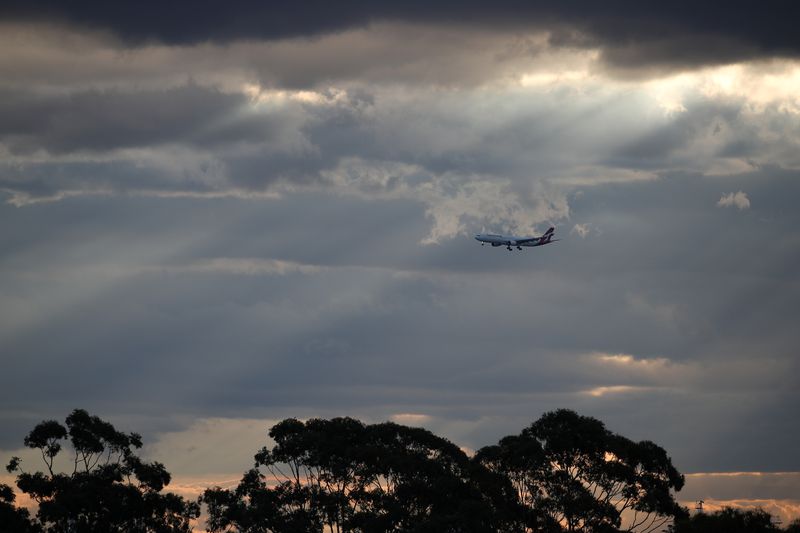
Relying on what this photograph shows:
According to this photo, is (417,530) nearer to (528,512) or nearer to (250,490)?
(528,512)

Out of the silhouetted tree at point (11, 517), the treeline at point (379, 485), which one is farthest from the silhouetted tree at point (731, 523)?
the silhouetted tree at point (11, 517)

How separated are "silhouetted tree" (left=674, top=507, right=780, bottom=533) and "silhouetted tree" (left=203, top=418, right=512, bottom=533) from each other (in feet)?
67.0

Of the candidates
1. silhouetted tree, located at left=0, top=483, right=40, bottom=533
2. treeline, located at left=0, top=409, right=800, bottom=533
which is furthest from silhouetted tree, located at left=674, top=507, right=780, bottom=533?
silhouetted tree, located at left=0, top=483, right=40, bottom=533

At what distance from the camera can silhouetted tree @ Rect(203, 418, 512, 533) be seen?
151m

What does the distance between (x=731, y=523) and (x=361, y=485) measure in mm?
42458

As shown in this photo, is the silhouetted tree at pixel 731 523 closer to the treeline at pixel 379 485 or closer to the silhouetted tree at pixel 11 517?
the treeline at pixel 379 485

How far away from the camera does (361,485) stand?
16138 cm

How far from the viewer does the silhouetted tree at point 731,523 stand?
464 ft

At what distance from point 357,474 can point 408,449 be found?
6.71 meters

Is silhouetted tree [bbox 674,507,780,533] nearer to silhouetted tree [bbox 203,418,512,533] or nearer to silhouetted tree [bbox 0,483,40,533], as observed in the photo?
silhouetted tree [bbox 203,418,512,533]

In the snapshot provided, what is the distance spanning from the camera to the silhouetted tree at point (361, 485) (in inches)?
5955

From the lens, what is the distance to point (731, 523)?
142 meters

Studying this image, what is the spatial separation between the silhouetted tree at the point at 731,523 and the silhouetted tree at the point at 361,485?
20.4 metres

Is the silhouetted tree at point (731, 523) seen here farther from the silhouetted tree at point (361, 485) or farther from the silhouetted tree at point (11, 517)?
the silhouetted tree at point (11, 517)
